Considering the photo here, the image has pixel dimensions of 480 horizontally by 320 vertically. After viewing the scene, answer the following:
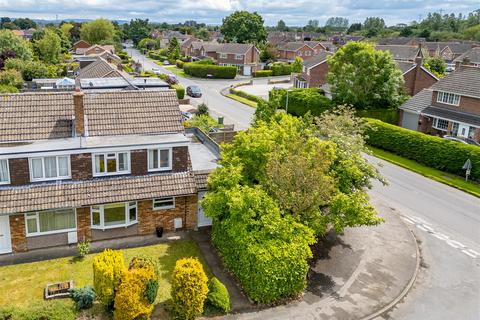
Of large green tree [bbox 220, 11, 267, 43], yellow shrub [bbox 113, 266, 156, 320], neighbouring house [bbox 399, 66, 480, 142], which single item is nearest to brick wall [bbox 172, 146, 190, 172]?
yellow shrub [bbox 113, 266, 156, 320]

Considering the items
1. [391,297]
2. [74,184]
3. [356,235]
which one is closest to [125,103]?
[74,184]

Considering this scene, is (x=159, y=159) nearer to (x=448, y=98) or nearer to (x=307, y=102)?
(x=448, y=98)

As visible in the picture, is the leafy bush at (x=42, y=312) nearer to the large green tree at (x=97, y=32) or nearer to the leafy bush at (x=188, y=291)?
the leafy bush at (x=188, y=291)

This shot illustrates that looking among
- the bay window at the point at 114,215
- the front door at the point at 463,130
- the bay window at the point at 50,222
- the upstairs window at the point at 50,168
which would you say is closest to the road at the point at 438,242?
the front door at the point at 463,130

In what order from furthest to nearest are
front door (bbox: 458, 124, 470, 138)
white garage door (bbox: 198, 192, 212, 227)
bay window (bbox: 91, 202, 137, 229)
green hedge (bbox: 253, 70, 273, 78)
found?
green hedge (bbox: 253, 70, 273, 78) < front door (bbox: 458, 124, 470, 138) < white garage door (bbox: 198, 192, 212, 227) < bay window (bbox: 91, 202, 137, 229)

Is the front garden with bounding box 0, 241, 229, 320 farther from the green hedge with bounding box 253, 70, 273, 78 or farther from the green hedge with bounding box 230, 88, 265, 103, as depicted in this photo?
the green hedge with bounding box 253, 70, 273, 78

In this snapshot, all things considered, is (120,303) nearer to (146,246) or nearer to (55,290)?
(55,290)

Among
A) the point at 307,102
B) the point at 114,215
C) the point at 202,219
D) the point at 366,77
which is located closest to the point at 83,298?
the point at 114,215

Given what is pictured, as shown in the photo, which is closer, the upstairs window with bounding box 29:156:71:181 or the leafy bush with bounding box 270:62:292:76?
the upstairs window with bounding box 29:156:71:181
